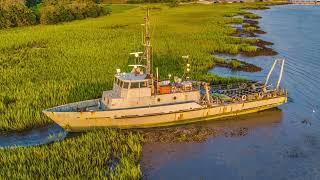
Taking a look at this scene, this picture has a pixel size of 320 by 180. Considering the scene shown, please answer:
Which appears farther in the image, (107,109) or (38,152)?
(107,109)

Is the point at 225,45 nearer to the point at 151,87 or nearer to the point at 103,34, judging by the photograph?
the point at 103,34

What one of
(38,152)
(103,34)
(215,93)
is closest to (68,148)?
(38,152)

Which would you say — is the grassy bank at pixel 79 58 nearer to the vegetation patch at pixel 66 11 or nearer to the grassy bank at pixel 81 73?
the grassy bank at pixel 81 73

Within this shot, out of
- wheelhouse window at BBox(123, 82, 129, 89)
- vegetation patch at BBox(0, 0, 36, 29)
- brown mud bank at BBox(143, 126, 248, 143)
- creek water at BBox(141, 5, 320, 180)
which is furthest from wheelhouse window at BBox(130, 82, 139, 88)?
vegetation patch at BBox(0, 0, 36, 29)

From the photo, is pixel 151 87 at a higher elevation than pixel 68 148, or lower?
higher

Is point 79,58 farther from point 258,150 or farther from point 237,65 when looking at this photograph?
point 258,150

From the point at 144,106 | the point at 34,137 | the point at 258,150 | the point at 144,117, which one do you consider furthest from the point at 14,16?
the point at 258,150
